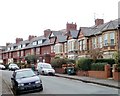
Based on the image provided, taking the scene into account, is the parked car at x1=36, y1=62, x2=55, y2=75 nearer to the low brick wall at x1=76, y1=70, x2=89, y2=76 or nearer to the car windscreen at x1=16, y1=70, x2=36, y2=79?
the low brick wall at x1=76, y1=70, x2=89, y2=76

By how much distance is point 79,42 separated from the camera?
58000 millimetres

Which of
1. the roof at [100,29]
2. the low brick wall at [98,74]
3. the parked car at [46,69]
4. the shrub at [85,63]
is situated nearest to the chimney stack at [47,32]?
the roof at [100,29]

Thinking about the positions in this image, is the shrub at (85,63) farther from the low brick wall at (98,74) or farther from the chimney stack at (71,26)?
the chimney stack at (71,26)

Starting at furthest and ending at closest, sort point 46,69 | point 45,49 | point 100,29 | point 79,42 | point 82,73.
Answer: point 45,49 → point 79,42 → point 100,29 → point 46,69 → point 82,73

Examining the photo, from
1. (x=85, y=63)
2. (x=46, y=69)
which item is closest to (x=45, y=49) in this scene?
(x=46, y=69)

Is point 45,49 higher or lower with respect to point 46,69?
higher

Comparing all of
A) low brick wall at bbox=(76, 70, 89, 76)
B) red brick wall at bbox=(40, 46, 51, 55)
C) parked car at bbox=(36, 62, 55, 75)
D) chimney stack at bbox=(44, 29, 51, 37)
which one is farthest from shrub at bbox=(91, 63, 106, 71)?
chimney stack at bbox=(44, 29, 51, 37)

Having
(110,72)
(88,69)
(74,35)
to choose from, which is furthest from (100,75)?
(74,35)

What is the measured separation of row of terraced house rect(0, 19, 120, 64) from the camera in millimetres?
47000

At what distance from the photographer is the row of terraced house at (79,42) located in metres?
47.0

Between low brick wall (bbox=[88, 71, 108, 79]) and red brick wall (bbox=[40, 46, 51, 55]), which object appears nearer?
low brick wall (bbox=[88, 71, 108, 79])

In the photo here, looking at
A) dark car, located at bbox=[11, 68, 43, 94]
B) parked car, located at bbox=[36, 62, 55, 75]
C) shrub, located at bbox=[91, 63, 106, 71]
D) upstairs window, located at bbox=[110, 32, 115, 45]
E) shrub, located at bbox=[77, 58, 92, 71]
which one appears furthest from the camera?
upstairs window, located at bbox=[110, 32, 115, 45]

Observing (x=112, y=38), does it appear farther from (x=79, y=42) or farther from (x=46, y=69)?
(x=79, y=42)

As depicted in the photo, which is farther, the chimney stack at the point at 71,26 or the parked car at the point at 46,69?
the chimney stack at the point at 71,26
